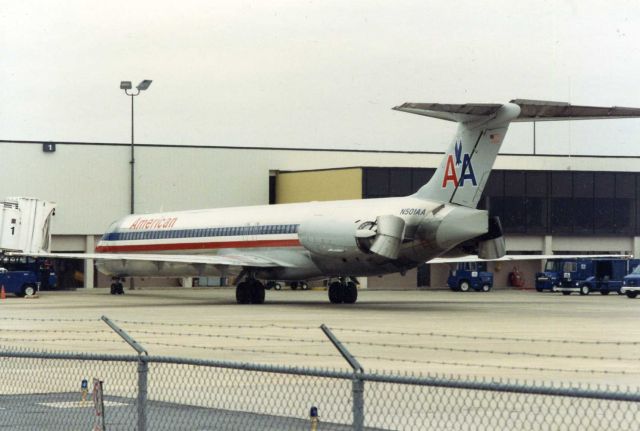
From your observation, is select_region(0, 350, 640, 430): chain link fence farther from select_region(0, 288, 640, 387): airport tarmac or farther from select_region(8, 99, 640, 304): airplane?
select_region(8, 99, 640, 304): airplane

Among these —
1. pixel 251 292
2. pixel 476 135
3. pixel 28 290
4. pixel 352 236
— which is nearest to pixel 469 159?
pixel 476 135

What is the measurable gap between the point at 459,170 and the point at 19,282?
25628 mm

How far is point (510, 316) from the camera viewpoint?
37.8 m

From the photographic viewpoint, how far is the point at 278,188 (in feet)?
255

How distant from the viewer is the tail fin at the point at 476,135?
3869cm

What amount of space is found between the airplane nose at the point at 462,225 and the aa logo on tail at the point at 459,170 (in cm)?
118

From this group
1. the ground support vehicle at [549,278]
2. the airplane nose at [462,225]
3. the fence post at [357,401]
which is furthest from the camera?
the ground support vehicle at [549,278]

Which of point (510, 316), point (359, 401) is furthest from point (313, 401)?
point (510, 316)

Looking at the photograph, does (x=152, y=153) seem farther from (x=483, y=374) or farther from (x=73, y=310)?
(x=483, y=374)

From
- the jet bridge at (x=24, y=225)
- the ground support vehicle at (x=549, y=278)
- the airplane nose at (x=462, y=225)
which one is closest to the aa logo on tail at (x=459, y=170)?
the airplane nose at (x=462, y=225)

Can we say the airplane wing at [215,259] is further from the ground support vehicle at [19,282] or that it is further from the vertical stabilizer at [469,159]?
the ground support vehicle at [19,282]

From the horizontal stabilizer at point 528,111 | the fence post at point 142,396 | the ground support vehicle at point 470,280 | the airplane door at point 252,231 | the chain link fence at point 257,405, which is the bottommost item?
the ground support vehicle at point 470,280

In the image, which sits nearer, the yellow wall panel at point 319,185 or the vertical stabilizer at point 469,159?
the vertical stabilizer at point 469,159

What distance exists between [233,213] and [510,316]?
15725 millimetres
